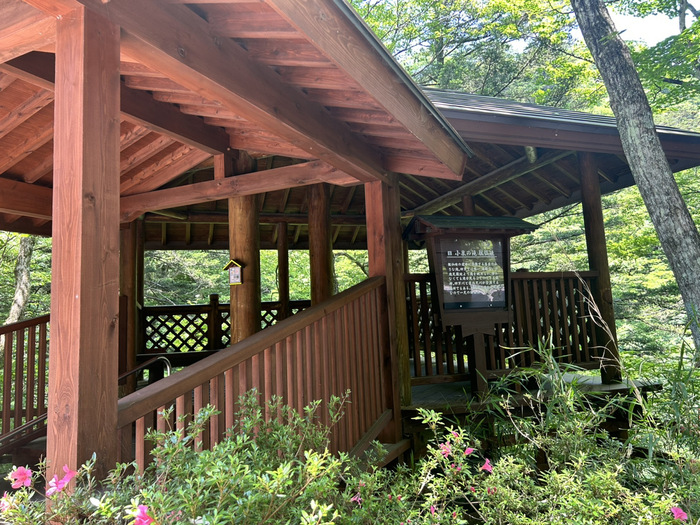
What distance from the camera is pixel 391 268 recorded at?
3.86m

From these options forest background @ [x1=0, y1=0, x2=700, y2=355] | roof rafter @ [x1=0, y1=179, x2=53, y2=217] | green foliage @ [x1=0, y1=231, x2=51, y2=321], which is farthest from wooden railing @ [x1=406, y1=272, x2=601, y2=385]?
green foliage @ [x1=0, y1=231, x2=51, y2=321]

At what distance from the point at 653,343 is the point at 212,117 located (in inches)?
452

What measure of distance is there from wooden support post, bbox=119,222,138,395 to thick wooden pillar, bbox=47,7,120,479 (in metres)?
→ 4.15

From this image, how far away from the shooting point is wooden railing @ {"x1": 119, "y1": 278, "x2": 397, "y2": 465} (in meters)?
1.74

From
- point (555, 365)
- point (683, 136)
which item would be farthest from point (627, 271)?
point (555, 365)

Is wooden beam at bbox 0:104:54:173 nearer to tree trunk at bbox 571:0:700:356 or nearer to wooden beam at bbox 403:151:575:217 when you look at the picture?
Result: wooden beam at bbox 403:151:575:217

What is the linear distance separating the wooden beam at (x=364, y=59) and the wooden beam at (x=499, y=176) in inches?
94.6

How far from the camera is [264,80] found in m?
2.44

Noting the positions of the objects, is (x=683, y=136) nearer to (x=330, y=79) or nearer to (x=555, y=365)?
(x=555, y=365)

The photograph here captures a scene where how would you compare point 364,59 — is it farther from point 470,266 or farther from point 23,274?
point 23,274

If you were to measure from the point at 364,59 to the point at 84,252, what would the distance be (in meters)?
1.49

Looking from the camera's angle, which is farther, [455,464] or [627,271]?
[627,271]

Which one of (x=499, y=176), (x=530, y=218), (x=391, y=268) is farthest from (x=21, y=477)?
(x=530, y=218)

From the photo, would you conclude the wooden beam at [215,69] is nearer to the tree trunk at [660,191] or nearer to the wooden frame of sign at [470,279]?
the wooden frame of sign at [470,279]
